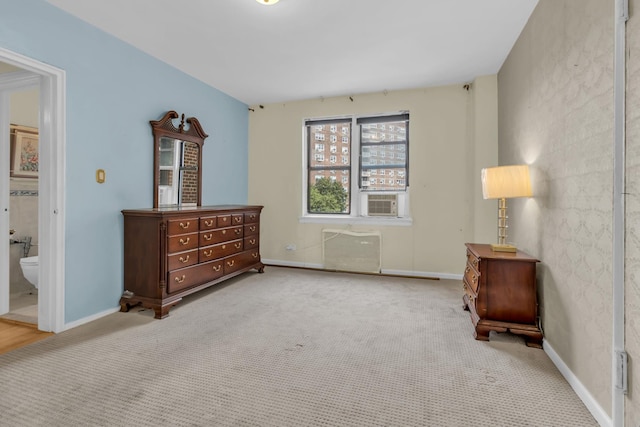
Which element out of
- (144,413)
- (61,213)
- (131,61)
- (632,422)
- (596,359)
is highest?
(131,61)

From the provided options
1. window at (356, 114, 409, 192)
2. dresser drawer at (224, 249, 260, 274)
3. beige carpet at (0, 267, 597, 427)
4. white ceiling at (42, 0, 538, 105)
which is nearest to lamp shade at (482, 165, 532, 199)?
beige carpet at (0, 267, 597, 427)

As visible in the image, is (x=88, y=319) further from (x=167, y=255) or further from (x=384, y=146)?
(x=384, y=146)

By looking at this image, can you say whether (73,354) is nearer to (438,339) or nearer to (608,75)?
(438,339)

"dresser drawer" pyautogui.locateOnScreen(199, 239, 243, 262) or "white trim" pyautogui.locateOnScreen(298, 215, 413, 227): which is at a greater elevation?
"white trim" pyautogui.locateOnScreen(298, 215, 413, 227)

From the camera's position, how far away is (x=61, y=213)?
251 cm

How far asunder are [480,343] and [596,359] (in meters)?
0.82

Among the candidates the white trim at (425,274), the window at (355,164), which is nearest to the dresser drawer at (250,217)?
the window at (355,164)

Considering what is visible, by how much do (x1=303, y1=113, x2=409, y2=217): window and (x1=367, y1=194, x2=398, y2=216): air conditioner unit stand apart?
0.10 metres

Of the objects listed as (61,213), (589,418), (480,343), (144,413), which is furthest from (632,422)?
(61,213)

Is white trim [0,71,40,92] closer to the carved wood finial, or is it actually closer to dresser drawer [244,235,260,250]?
the carved wood finial

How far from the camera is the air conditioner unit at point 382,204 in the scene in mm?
4406

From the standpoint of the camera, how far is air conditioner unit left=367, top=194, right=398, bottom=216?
4.41m

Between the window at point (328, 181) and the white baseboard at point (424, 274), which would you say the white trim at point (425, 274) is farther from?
the window at point (328, 181)

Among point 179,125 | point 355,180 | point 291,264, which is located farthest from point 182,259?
point 355,180
